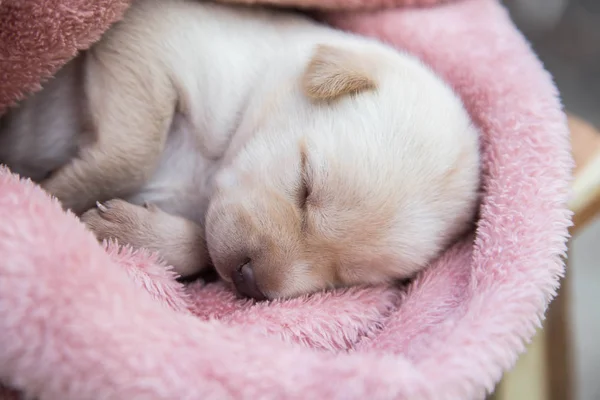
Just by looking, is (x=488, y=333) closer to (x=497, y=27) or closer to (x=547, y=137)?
(x=547, y=137)

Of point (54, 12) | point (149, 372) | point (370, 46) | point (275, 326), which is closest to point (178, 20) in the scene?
point (54, 12)

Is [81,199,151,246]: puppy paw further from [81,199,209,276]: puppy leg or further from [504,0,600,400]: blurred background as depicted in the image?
[504,0,600,400]: blurred background

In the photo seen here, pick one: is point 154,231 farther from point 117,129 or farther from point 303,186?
point 303,186

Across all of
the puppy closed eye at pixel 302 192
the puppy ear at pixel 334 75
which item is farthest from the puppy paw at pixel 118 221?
the puppy ear at pixel 334 75

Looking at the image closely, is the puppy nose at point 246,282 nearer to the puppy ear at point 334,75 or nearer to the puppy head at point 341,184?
the puppy head at point 341,184

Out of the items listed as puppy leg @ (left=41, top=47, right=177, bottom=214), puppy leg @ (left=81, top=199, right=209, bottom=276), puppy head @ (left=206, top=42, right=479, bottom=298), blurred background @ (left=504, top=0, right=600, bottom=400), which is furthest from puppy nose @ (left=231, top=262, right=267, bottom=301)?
blurred background @ (left=504, top=0, right=600, bottom=400)

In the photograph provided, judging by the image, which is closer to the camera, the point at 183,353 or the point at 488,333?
the point at 183,353

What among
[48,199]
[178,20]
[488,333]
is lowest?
[488,333]
